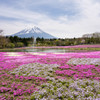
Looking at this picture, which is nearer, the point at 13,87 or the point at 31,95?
the point at 31,95

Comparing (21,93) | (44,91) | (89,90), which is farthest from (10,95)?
(89,90)

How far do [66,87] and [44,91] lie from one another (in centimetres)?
204

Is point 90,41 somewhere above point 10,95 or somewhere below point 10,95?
above

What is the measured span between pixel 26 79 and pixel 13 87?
81.6 inches

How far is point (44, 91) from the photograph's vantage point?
8039 millimetres

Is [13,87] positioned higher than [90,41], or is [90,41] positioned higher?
[90,41]

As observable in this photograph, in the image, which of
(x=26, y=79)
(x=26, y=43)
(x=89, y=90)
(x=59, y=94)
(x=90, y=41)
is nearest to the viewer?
(x=59, y=94)

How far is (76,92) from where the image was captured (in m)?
7.78

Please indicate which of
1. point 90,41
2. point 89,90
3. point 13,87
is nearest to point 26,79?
point 13,87

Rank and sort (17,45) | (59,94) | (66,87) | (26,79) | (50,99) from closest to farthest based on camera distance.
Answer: (50,99) < (59,94) < (66,87) < (26,79) < (17,45)

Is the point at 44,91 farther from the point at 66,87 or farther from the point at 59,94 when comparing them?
the point at 66,87

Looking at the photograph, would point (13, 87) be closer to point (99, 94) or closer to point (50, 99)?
point (50, 99)

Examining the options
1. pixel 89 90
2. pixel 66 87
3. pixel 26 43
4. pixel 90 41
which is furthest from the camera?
pixel 26 43

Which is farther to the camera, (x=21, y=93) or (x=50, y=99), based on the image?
(x=21, y=93)
